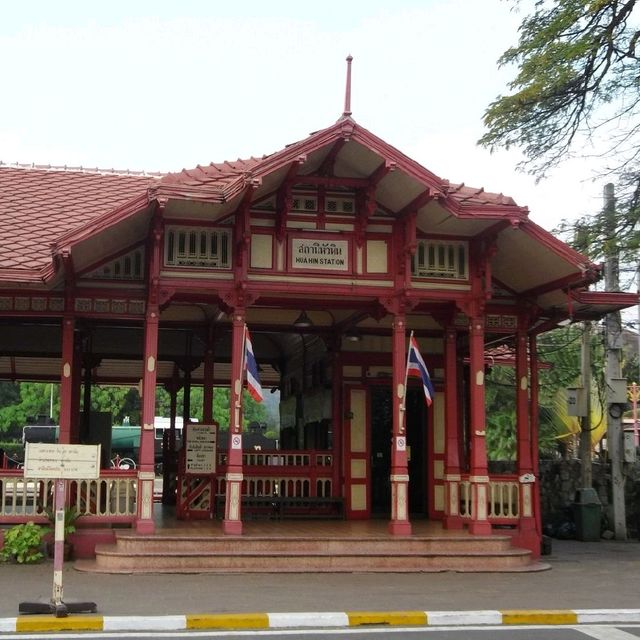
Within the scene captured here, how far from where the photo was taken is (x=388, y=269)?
45.4 ft

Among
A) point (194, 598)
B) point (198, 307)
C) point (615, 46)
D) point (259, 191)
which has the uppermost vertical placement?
point (615, 46)

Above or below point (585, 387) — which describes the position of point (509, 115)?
above

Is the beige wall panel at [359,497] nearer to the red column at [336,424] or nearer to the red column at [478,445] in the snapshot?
the red column at [336,424]

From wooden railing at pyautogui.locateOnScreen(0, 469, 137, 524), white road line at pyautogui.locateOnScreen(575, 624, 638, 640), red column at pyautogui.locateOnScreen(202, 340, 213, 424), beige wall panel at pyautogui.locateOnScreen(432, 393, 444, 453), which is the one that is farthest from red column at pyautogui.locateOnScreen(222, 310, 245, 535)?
white road line at pyautogui.locateOnScreen(575, 624, 638, 640)

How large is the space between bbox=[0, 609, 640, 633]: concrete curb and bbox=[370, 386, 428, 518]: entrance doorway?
732cm

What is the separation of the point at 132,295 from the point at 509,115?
25.7 feet

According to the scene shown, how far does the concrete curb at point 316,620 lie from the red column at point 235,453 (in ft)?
11.9

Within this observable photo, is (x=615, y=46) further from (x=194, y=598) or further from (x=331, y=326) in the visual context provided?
(x=194, y=598)

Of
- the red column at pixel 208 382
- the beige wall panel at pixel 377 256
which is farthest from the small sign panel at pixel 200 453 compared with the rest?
the beige wall panel at pixel 377 256

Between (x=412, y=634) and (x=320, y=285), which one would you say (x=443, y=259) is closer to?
(x=320, y=285)

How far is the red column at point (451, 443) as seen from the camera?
14.8 meters

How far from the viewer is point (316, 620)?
30.1ft

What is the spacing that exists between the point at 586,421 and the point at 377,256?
23.0 feet

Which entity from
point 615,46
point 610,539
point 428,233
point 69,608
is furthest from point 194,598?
point 615,46
